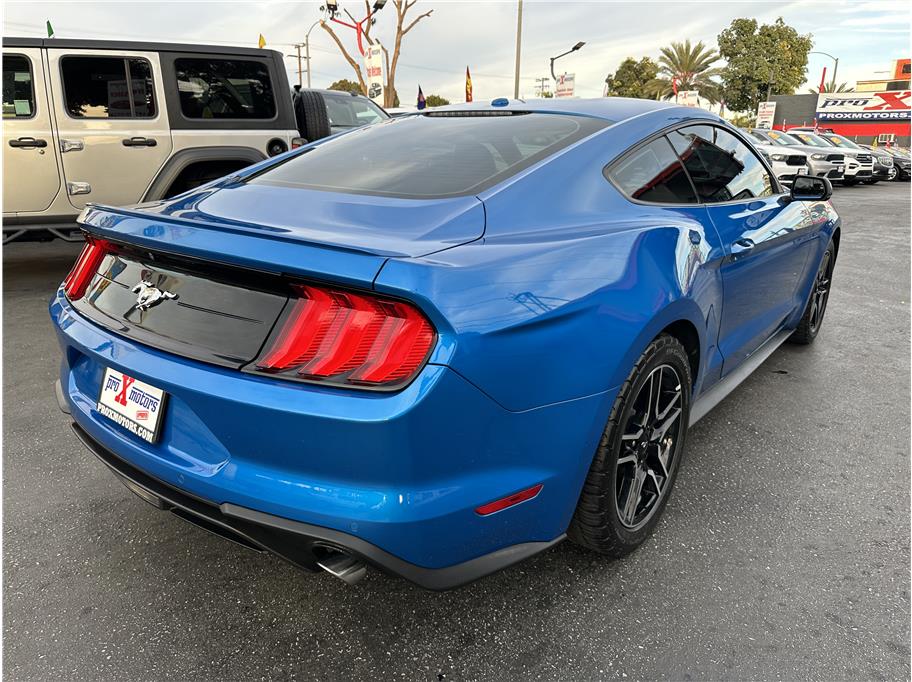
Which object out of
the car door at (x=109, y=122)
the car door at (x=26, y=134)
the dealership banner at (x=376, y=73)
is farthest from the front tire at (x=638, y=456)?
the dealership banner at (x=376, y=73)

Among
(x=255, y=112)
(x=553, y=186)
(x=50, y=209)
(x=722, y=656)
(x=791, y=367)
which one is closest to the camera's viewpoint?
(x=722, y=656)

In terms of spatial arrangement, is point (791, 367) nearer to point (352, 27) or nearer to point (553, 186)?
point (553, 186)

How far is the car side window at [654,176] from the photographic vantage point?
7.38 ft

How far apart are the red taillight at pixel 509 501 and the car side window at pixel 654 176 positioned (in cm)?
107

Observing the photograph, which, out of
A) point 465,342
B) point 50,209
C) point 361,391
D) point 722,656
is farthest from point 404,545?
point 50,209

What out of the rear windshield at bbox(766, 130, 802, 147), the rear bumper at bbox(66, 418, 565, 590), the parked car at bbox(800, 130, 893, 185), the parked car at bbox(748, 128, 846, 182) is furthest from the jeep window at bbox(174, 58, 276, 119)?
the parked car at bbox(800, 130, 893, 185)

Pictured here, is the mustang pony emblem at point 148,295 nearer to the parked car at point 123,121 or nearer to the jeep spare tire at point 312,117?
the parked car at point 123,121

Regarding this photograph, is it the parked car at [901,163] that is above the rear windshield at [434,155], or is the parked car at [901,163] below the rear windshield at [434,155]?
below

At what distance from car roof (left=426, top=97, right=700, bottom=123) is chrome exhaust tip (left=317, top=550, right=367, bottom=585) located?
177 cm

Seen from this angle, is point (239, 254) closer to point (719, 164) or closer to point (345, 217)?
point (345, 217)

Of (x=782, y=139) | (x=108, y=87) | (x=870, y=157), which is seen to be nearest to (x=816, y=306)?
(x=108, y=87)

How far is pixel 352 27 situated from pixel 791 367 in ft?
94.2

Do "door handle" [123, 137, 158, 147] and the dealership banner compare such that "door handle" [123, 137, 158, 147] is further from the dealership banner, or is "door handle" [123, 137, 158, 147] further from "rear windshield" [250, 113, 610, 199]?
the dealership banner

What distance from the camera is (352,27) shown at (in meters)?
28.6
